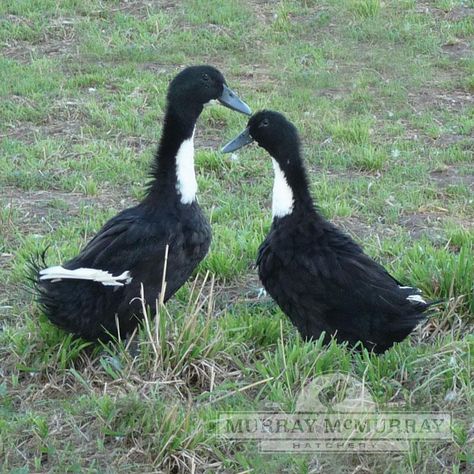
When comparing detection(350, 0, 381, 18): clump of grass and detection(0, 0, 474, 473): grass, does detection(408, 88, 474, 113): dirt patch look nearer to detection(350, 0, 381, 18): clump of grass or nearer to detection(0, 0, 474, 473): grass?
detection(0, 0, 474, 473): grass

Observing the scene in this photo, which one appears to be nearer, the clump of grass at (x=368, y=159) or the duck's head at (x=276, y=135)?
the duck's head at (x=276, y=135)

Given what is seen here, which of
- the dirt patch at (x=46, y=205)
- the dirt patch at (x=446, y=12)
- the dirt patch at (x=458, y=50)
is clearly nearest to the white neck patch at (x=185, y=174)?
the dirt patch at (x=46, y=205)

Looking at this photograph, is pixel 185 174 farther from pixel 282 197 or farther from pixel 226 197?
pixel 226 197

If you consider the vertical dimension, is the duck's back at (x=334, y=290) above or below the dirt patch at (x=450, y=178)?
above

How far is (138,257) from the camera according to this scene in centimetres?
518

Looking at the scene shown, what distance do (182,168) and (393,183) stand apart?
8.42ft

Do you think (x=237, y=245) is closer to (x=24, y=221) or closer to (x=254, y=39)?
(x=24, y=221)

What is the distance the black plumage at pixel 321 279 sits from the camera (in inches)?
199

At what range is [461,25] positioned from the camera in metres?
10.9

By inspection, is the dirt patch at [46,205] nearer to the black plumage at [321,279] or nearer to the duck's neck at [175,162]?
the duck's neck at [175,162]

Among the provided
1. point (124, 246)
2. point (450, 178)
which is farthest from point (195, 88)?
point (450, 178)

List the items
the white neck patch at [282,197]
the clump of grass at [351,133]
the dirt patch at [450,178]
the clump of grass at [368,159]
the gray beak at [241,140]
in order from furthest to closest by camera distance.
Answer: the clump of grass at [351,133] → the clump of grass at [368,159] → the dirt patch at [450,178] → the gray beak at [241,140] → the white neck patch at [282,197]

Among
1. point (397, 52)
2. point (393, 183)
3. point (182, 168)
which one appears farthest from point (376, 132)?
point (182, 168)

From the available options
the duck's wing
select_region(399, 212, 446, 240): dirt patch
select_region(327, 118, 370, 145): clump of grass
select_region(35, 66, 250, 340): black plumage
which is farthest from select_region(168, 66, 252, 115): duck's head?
select_region(327, 118, 370, 145): clump of grass
